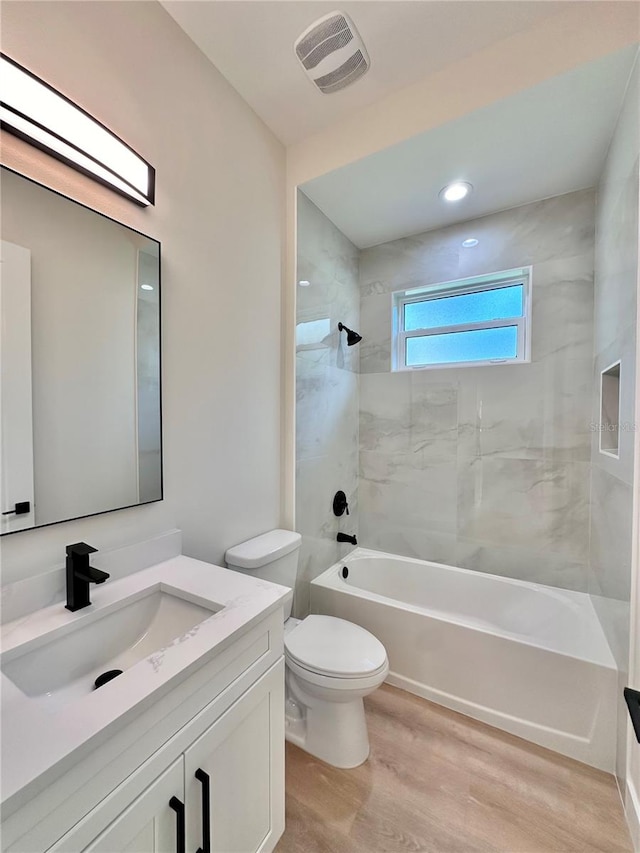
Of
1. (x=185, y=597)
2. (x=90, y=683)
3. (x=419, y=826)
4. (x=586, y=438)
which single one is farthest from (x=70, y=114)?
(x=586, y=438)

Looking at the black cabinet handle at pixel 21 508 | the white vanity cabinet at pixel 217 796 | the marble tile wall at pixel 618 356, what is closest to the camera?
the white vanity cabinet at pixel 217 796

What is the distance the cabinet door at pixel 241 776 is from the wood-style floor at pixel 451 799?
0.24m

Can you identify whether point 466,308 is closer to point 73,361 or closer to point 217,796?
point 73,361

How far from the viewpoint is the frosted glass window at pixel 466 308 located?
7.19 feet

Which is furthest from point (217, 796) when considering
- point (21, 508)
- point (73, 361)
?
point (73, 361)

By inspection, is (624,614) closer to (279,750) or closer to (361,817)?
(361,817)

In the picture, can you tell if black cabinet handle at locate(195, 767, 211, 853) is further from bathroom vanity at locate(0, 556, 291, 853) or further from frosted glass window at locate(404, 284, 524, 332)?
frosted glass window at locate(404, 284, 524, 332)

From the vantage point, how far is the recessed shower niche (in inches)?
59.0

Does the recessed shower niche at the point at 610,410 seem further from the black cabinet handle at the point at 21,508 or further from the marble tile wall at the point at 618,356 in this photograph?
the black cabinet handle at the point at 21,508

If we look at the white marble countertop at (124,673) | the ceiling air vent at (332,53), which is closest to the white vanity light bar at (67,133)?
the ceiling air vent at (332,53)

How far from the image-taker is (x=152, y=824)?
66 cm

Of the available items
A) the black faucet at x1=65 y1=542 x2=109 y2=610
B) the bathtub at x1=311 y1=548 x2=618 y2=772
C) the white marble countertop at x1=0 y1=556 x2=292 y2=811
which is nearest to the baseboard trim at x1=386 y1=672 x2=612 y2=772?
the bathtub at x1=311 y1=548 x2=618 y2=772

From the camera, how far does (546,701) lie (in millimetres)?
1476

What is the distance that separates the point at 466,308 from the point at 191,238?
5.96 ft
